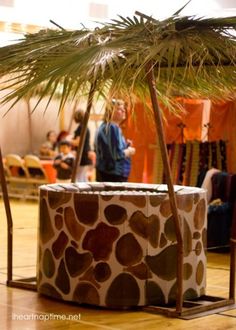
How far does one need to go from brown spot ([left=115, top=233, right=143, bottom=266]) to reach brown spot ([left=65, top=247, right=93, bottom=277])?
0.66ft

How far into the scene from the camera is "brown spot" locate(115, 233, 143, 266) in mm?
5230

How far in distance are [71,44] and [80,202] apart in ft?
3.40

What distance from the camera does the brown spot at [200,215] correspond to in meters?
5.51

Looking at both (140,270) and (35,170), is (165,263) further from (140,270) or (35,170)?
(35,170)

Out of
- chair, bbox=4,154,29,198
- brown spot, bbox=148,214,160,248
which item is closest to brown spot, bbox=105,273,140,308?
brown spot, bbox=148,214,160,248

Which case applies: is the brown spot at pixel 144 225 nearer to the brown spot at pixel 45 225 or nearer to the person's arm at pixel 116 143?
the brown spot at pixel 45 225

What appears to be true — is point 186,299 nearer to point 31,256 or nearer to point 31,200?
point 31,256

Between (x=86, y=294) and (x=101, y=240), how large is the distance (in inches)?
14.9

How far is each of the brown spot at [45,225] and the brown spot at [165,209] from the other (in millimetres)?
779

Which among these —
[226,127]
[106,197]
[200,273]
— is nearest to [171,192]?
[106,197]

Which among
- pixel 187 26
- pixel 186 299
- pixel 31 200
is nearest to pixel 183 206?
pixel 186 299

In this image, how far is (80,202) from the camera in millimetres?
5312

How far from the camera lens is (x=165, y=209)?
530 centimetres

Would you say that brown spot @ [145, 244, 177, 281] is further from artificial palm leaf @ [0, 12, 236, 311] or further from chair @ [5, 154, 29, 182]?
chair @ [5, 154, 29, 182]
